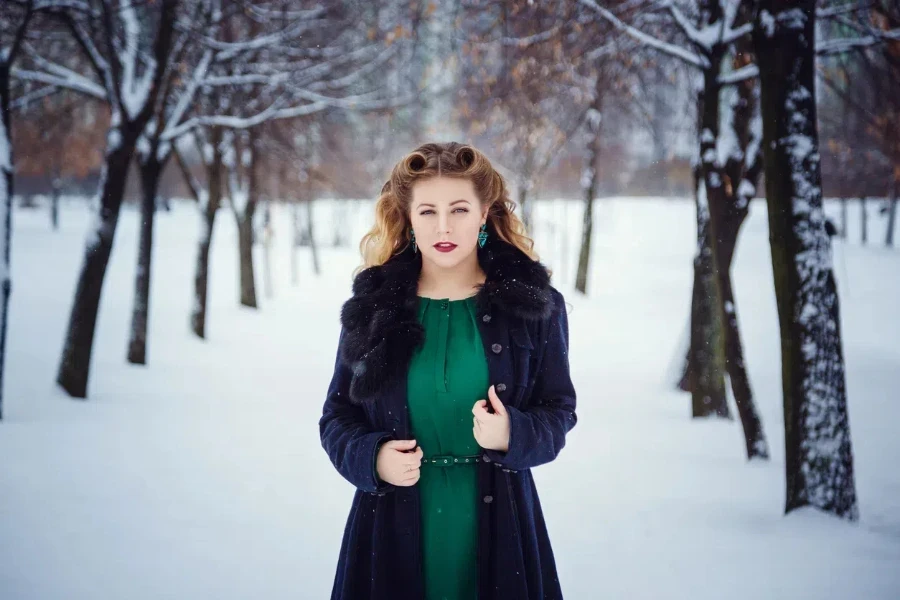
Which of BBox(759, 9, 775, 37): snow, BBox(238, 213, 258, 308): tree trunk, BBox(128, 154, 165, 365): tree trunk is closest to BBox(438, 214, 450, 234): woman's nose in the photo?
BBox(759, 9, 775, 37): snow

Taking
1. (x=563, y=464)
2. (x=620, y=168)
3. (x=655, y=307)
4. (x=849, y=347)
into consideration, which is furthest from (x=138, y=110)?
(x=620, y=168)

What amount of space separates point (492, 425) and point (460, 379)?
0.63 feet

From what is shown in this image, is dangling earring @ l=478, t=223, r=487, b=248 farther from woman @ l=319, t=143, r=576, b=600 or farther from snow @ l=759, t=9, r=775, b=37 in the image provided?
snow @ l=759, t=9, r=775, b=37

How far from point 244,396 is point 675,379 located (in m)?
Answer: 5.22

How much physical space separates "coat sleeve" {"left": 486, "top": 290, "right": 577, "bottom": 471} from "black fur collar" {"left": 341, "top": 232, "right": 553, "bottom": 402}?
0.39ft

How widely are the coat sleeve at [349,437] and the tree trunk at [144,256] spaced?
677 centimetres

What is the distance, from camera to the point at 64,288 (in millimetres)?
13281

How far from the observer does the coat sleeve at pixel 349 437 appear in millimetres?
1774

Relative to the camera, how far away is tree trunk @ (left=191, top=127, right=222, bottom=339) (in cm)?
1048

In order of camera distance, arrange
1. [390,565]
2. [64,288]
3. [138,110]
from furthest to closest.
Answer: [64,288] < [138,110] < [390,565]

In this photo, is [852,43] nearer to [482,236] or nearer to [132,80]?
[482,236]

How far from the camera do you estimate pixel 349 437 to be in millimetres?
1863

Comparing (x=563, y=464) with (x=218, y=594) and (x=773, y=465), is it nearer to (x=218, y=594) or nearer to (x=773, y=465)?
(x=773, y=465)

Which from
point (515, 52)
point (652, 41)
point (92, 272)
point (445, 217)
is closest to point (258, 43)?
point (515, 52)
